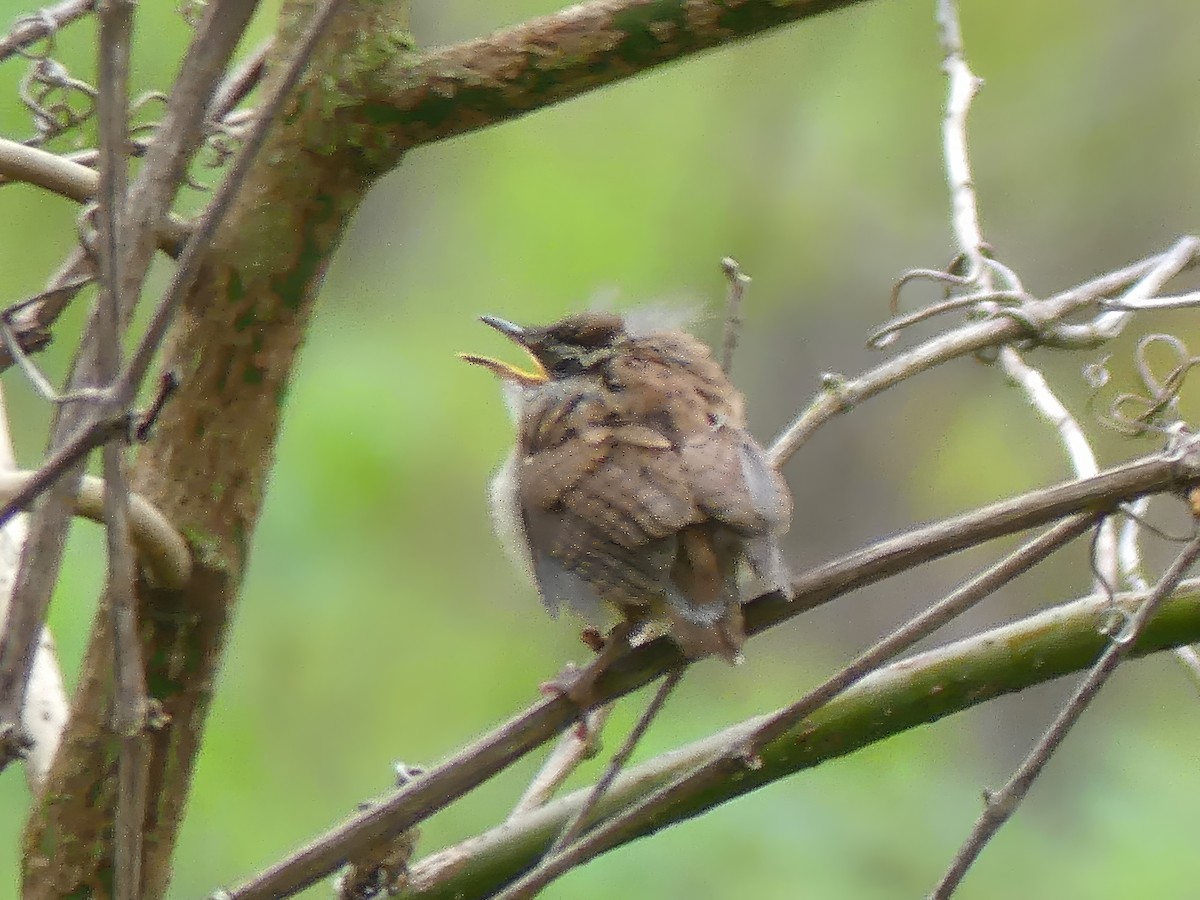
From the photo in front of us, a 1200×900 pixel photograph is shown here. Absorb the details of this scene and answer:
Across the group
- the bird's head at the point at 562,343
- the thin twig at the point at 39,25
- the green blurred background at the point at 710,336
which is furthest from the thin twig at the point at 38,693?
the green blurred background at the point at 710,336

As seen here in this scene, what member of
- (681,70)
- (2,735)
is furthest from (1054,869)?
(681,70)

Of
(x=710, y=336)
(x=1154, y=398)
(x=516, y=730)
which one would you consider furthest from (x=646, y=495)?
(x=710, y=336)

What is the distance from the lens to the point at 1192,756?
4934mm

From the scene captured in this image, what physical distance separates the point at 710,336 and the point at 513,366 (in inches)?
172

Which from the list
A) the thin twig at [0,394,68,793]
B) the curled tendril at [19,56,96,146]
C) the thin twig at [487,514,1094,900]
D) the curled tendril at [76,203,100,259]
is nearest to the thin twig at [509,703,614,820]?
the thin twig at [487,514,1094,900]

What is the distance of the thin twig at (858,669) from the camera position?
5.56 ft

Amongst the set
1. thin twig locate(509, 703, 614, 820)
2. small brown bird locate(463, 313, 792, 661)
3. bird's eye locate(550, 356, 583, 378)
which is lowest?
thin twig locate(509, 703, 614, 820)

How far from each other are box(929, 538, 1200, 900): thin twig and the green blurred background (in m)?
2.77

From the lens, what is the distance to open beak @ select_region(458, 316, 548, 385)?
2.96m

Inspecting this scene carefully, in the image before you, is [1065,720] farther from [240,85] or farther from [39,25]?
[39,25]

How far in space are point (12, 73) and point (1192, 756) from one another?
447 centimetres

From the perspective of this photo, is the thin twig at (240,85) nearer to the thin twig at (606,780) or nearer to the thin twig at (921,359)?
the thin twig at (921,359)

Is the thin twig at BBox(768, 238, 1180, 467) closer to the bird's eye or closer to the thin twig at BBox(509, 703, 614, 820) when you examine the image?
the thin twig at BBox(509, 703, 614, 820)

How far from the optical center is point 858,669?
1733 mm
